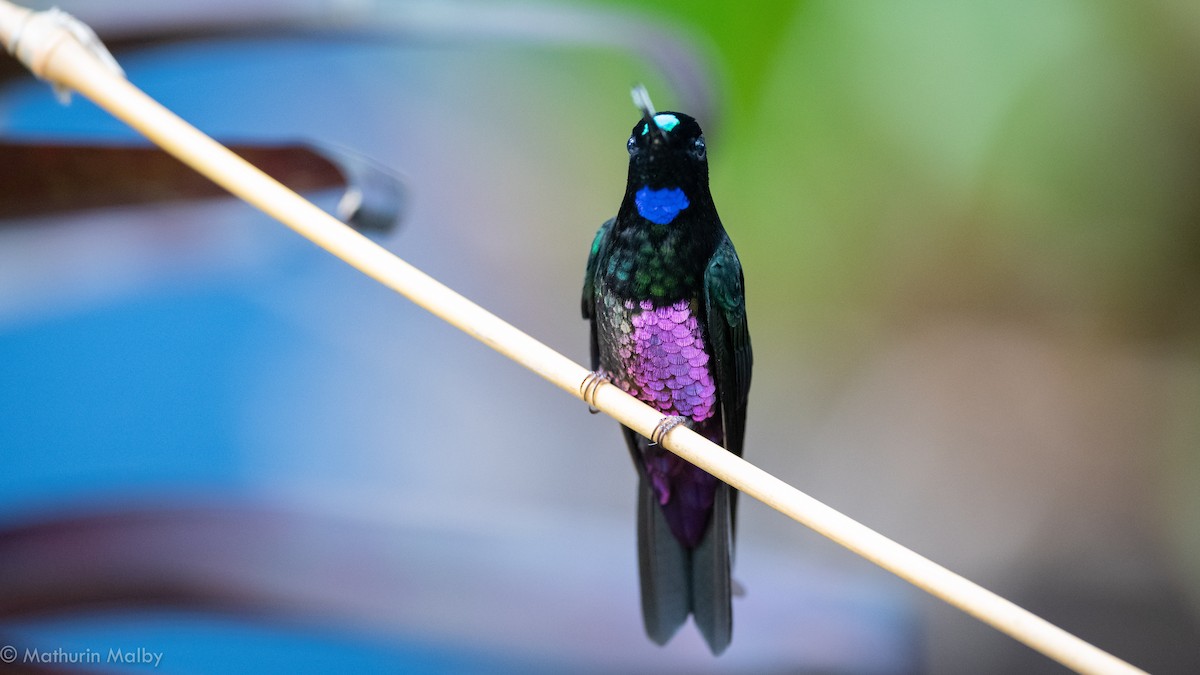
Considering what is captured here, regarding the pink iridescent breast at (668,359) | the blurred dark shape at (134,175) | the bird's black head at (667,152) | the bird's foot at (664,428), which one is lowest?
the bird's foot at (664,428)

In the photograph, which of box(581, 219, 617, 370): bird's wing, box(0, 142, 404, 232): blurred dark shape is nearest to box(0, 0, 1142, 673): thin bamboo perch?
box(581, 219, 617, 370): bird's wing

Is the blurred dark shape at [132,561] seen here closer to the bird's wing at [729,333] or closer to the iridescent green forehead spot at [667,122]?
the bird's wing at [729,333]

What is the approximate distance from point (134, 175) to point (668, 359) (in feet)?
2.66

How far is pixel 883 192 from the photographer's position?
1236mm

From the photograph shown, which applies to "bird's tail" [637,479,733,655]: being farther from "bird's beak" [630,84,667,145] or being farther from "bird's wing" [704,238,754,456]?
"bird's beak" [630,84,667,145]

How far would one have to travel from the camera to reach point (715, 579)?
2.96ft

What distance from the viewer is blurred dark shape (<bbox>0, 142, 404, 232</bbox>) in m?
1.08

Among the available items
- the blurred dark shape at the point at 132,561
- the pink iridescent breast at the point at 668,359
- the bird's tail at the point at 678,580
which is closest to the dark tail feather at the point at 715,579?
the bird's tail at the point at 678,580

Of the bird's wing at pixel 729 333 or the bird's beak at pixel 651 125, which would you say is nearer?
the bird's beak at pixel 651 125

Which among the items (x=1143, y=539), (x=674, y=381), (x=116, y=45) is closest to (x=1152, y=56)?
(x=1143, y=539)

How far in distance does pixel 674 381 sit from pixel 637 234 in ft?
0.49

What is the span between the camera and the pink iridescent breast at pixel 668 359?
2.58 feet

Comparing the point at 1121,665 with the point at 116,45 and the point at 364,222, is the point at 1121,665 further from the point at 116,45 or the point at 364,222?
the point at 116,45

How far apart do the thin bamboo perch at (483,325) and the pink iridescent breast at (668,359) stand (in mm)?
59
